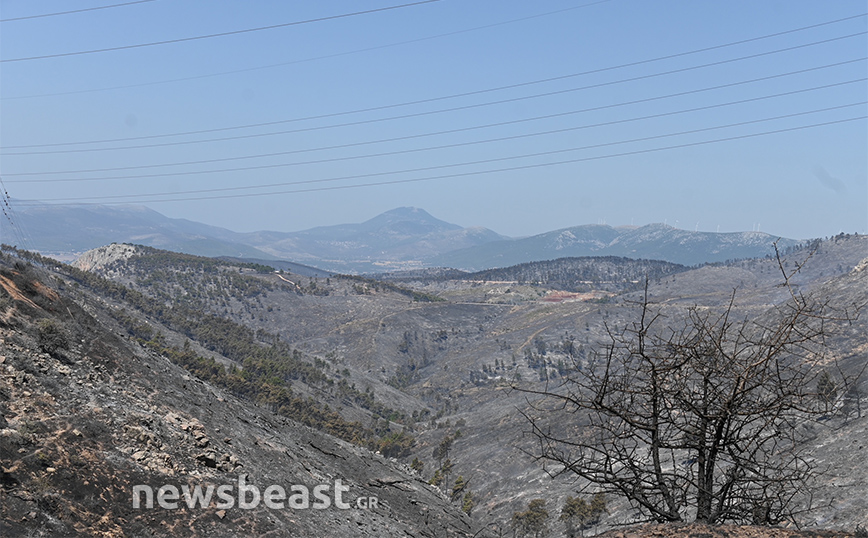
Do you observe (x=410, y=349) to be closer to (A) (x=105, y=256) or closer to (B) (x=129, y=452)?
(A) (x=105, y=256)

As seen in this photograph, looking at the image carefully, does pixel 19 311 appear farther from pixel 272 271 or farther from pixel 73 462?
pixel 272 271

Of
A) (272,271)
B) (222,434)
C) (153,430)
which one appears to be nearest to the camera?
(153,430)

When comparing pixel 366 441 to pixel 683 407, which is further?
pixel 366 441

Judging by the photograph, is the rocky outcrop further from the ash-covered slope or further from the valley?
the ash-covered slope

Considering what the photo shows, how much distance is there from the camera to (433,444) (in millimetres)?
67562

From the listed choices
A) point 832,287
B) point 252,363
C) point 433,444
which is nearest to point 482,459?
point 433,444

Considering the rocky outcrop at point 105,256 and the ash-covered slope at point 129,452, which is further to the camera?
the rocky outcrop at point 105,256

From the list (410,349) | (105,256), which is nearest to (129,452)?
(410,349)

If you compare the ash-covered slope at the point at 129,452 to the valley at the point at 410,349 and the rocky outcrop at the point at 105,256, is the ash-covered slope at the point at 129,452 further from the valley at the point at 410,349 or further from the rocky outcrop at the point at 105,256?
the rocky outcrop at the point at 105,256

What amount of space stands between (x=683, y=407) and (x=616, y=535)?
9.61 ft

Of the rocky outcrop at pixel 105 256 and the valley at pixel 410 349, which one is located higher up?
the rocky outcrop at pixel 105 256

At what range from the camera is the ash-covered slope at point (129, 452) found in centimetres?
1314

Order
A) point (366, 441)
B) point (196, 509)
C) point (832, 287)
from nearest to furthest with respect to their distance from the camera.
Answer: point (196, 509), point (366, 441), point (832, 287)

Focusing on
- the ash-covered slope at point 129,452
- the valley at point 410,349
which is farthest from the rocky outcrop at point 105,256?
the ash-covered slope at point 129,452
